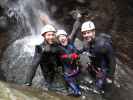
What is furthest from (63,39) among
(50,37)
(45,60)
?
(45,60)

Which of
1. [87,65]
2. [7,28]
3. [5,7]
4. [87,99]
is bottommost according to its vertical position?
[87,99]

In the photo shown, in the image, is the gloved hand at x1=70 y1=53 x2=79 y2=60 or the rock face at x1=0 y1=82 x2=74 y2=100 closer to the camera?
the rock face at x1=0 y1=82 x2=74 y2=100

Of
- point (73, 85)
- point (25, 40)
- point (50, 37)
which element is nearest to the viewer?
point (50, 37)

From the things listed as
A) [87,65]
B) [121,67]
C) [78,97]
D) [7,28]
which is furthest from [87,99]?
[7,28]

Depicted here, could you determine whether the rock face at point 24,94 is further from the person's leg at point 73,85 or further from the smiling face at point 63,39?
the smiling face at point 63,39

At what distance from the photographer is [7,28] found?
38.4ft

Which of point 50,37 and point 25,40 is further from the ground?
point 50,37

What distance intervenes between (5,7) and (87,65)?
200 inches

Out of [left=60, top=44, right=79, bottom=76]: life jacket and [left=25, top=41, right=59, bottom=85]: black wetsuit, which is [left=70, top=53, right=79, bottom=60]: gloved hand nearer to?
[left=60, top=44, right=79, bottom=76]: life jacket

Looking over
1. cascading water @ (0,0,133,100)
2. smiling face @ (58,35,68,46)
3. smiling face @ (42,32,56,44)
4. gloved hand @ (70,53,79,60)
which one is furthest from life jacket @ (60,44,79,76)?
cascading water @ (0,0,133,100)

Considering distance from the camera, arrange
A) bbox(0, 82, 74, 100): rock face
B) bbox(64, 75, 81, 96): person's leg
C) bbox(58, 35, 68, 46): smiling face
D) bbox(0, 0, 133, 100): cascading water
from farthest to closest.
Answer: bbox(0, 0, 133, 100): cascading water < bbox(58, 35, 68, 46): smiling face < bbox(64, 75, 81, 96): person's leg < bbox(0, 82, 74, 100): rock face

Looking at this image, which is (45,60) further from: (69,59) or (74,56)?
(74,56)

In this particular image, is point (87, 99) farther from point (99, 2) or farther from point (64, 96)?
point (99, 2)

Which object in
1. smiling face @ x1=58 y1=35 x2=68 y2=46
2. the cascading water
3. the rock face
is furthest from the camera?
the cascading water
